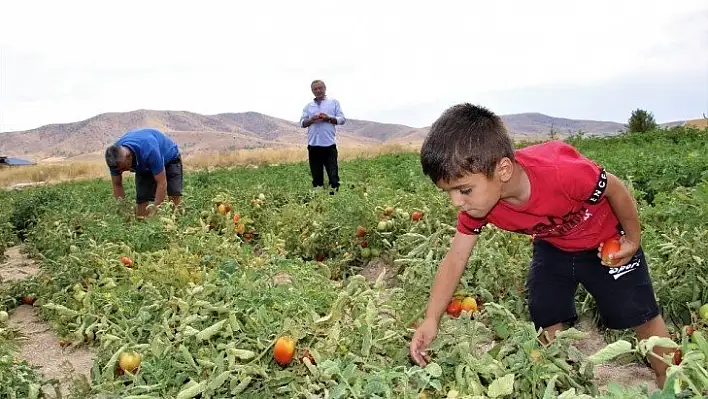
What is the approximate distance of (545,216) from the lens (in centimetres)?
234

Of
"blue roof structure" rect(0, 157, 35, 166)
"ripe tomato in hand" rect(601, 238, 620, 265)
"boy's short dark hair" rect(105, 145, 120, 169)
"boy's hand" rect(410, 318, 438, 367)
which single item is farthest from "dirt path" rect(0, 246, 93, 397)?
"blue roof structure" rect(0, 157, 35, 166)

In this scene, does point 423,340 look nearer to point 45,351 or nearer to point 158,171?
point 45,351

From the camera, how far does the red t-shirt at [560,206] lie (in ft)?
7.25

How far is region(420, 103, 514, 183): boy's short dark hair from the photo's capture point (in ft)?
6.58

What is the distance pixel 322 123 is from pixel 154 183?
249 centimetres

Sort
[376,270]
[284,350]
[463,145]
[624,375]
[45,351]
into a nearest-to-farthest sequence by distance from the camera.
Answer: [463,145] → [284,350] → [624,375] → [45,351] → [376,270]

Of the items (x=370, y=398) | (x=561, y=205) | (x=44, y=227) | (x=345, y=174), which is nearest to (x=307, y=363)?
(x=370, y=398)

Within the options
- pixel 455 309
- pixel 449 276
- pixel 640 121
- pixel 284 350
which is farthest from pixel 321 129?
pixel 640 121

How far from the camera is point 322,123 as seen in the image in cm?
791

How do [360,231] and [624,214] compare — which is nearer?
[624,214]

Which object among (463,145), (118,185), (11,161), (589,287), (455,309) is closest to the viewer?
(463,145)

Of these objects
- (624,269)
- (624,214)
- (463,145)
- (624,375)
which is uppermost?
(463,145)

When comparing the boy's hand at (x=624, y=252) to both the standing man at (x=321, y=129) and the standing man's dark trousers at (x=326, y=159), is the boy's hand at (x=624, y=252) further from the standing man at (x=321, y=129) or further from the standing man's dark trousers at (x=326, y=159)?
the standing man's dark trousers at (x=326, y=159)

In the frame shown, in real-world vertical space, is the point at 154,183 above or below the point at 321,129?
below
